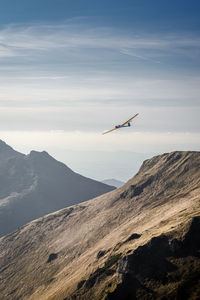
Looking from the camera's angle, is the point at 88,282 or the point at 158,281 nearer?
the point at 158,281

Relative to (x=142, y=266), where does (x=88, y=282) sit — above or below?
below

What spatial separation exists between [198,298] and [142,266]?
3000cm

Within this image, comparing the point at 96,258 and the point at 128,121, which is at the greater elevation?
the point at 128,121

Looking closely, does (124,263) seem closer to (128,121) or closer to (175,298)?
(175,298)

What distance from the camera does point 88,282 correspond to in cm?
13625

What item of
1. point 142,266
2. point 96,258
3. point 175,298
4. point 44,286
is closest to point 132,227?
point 96,258

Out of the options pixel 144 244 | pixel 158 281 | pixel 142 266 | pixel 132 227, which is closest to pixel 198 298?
pixel 158 281

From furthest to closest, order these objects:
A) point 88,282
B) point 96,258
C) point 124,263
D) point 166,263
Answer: point 96,258, point 88,282, point 124,263, point 166,263

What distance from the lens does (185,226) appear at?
419 feet

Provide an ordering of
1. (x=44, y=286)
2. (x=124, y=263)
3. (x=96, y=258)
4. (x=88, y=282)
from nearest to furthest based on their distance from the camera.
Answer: (x=124, y=263), (x=88, y=282), (x=96, y=258), (x=44, y=286)

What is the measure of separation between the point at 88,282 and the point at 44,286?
202 feet

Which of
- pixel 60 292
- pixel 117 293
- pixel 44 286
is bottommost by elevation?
pixel 44 286

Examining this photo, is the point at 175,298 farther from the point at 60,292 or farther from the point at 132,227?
the point at 132,227

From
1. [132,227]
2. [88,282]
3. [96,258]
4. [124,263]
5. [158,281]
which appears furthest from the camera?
[132,227]
